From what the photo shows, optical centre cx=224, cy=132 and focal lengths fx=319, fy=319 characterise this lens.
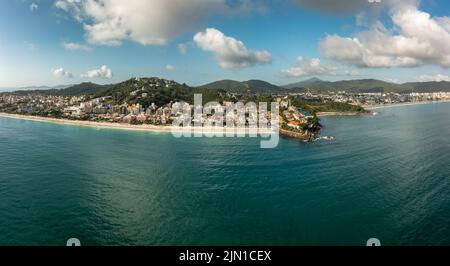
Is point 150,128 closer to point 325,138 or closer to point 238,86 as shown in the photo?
point 325,138

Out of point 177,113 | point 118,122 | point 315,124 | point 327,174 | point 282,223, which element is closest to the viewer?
point 282,223

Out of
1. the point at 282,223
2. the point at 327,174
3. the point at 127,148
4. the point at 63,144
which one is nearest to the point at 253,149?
the point at 327,174

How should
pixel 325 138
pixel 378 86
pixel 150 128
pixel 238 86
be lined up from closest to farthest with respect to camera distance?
pixel 325 138 < pixel 150 128 < pixel 238 86 < pixel 378 86

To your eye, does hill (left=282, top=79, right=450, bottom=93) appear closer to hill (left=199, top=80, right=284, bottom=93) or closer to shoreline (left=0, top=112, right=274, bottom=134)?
hill (left=199, top=80, right=284, bottom=93)

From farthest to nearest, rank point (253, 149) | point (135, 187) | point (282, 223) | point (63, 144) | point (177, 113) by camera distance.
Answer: point (177, 113)
point (63, 144)
point (253, 149)
point (135, 187)
point (282, 223)

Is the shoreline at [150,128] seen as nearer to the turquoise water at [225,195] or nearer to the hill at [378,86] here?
the turquoise water at [225,195]

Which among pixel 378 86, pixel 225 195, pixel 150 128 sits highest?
pixel 378 86

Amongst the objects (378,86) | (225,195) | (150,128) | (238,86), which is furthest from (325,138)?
(378,86)
